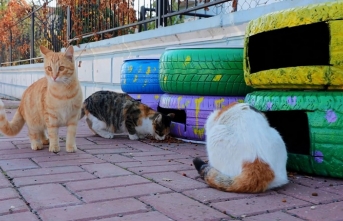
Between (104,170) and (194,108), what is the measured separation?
4.34ft

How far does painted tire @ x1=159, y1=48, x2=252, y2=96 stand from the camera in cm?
362

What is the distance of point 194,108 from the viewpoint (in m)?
3.82

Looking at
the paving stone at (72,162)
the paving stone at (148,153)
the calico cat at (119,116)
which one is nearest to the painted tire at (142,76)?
the calico cat at (119,116)

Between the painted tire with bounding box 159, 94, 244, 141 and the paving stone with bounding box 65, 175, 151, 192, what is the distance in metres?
1.35

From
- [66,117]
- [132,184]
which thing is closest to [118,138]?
[66,117]

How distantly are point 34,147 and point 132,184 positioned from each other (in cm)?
168

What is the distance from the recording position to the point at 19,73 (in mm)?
14547

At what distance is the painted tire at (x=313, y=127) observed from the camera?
8.04ft

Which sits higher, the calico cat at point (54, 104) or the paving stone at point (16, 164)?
the calico cat at point (54, 104)

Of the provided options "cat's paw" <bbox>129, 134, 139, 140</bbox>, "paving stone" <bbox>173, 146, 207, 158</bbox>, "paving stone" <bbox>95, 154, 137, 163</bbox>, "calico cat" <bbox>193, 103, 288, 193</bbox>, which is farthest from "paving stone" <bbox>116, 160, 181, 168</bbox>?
"cat's paw" <bbox>129, 134, 139, 140</bbox>

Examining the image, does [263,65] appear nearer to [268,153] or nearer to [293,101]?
[293,101]

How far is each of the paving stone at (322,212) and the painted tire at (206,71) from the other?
1.81 meters

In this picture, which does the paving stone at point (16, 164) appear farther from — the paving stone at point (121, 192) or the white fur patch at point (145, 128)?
the white fur patch at point (145, 128)

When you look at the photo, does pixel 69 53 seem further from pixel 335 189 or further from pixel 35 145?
pixel 335 189
